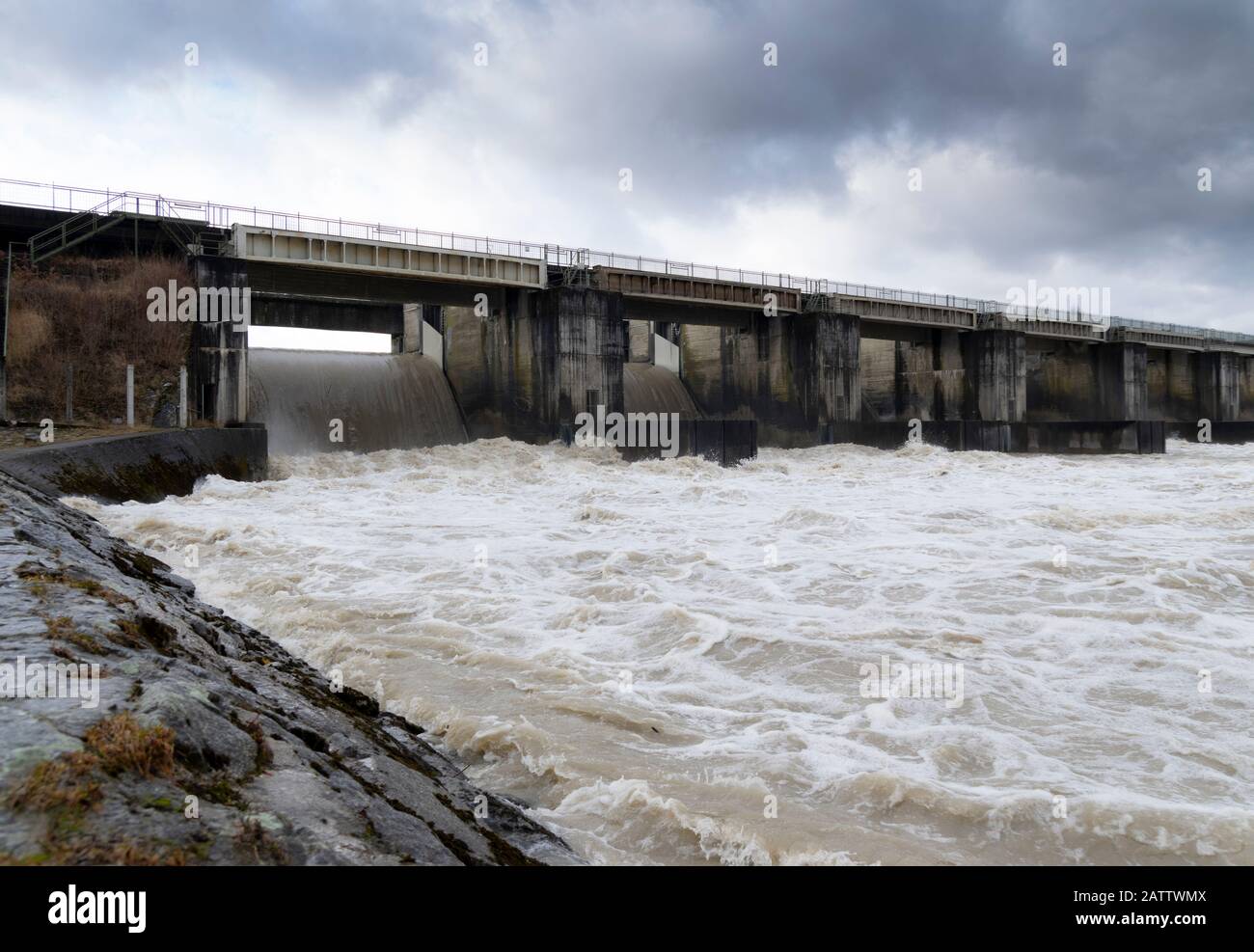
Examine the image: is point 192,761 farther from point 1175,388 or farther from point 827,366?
point 1175,388

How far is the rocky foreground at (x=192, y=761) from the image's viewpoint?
2656mm

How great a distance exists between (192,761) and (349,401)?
32.6 meters

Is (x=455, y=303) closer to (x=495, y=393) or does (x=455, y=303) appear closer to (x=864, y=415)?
(x=495, y=393)

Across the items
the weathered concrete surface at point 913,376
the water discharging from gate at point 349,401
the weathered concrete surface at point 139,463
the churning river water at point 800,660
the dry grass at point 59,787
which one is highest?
the weathered concrete surface at point 913,376

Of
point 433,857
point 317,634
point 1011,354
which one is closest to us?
point 433,857

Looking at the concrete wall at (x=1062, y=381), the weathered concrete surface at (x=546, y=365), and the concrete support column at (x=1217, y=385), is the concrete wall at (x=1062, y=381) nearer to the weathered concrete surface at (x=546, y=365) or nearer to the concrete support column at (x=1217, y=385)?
the concrete support column at (x=1217, y=385)

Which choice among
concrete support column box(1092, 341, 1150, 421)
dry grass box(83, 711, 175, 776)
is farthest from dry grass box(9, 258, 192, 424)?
concrete support column box(1092, 341, 1150, 421)

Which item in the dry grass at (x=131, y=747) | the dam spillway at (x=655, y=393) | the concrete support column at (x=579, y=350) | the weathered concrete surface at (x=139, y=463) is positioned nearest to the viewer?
the dry grass at (x=131, y=747)

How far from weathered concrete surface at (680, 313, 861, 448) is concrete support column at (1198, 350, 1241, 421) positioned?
1419 inches

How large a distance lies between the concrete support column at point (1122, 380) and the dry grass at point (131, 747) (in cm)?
6019

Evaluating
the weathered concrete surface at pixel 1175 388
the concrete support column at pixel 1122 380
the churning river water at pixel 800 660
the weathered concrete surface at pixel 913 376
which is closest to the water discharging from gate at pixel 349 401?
the churning river water at pixel 800 660
